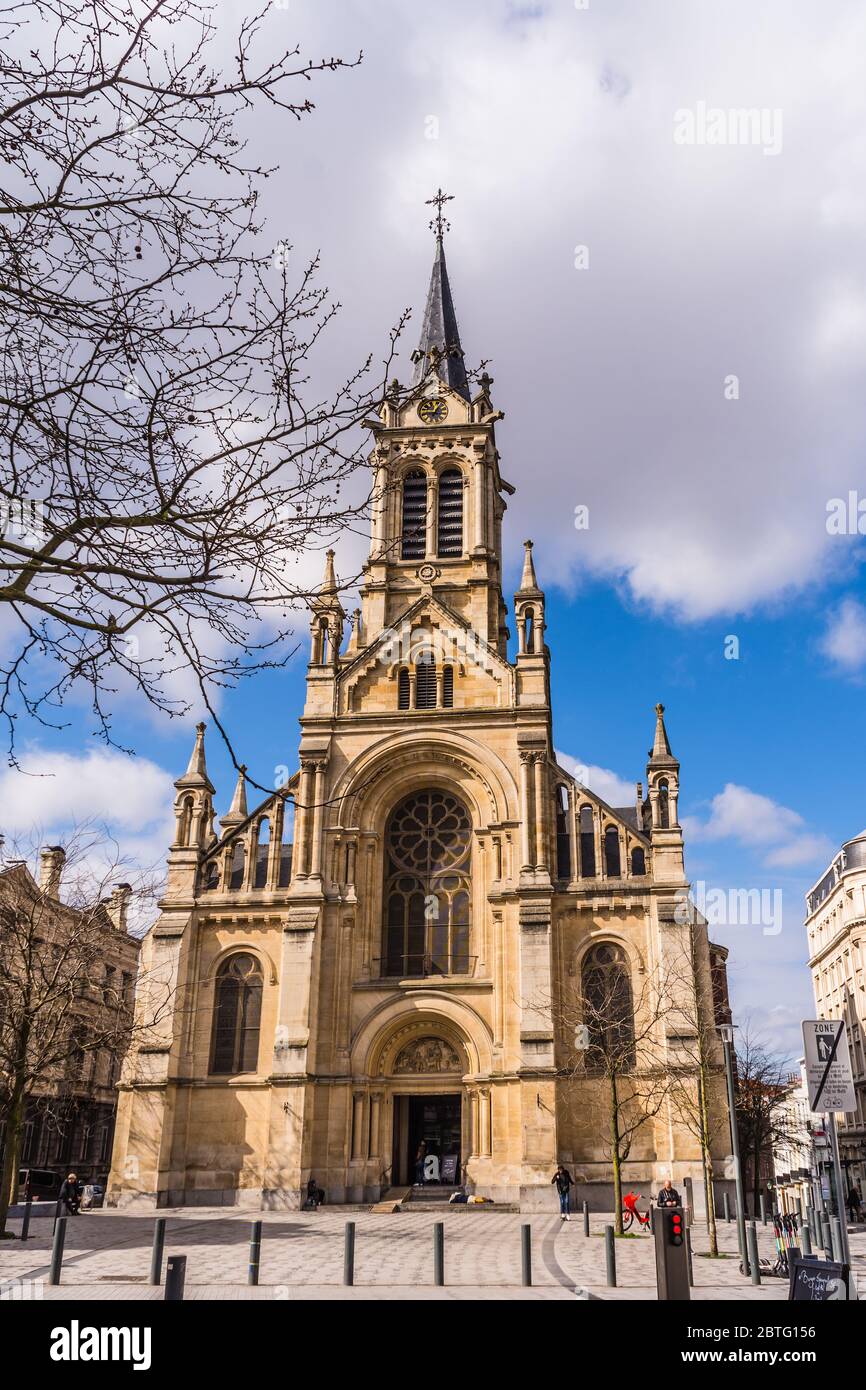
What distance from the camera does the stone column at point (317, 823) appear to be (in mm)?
35281

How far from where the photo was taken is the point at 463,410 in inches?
1796

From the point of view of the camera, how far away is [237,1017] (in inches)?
1387

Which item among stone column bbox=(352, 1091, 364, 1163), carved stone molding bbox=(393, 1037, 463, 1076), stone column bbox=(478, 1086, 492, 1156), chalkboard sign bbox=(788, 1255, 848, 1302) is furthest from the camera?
carved stone molding bbox=(393, 1037, 463, 1076)

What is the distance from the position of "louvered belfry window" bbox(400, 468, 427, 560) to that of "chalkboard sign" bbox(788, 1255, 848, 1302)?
112 feet

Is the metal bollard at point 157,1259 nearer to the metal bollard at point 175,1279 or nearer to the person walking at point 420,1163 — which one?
the metal bollard at point 175,1279

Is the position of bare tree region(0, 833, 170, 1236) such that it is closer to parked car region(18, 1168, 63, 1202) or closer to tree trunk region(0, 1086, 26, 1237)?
tree trunk region(0, 1086, 26, 1237)

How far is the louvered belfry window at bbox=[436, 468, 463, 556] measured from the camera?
43188 mm

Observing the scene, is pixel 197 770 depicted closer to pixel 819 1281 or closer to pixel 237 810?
pixel 237 810

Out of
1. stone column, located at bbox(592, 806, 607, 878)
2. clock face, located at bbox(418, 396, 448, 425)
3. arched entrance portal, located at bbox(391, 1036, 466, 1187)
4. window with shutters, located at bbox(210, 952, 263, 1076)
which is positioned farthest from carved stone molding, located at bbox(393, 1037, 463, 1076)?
clock face, located at bbox(418, 396, 448, 425)

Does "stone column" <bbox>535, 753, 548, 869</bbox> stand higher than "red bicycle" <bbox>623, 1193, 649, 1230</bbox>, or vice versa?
"stone column" <bbox>535, 753, 548, 869</bbox>

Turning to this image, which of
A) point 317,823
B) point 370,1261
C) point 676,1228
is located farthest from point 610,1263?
point 317,823

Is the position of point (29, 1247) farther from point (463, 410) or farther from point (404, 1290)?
point (463, 410)

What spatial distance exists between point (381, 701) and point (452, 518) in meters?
9.54

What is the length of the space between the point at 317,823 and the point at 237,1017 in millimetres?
6755
